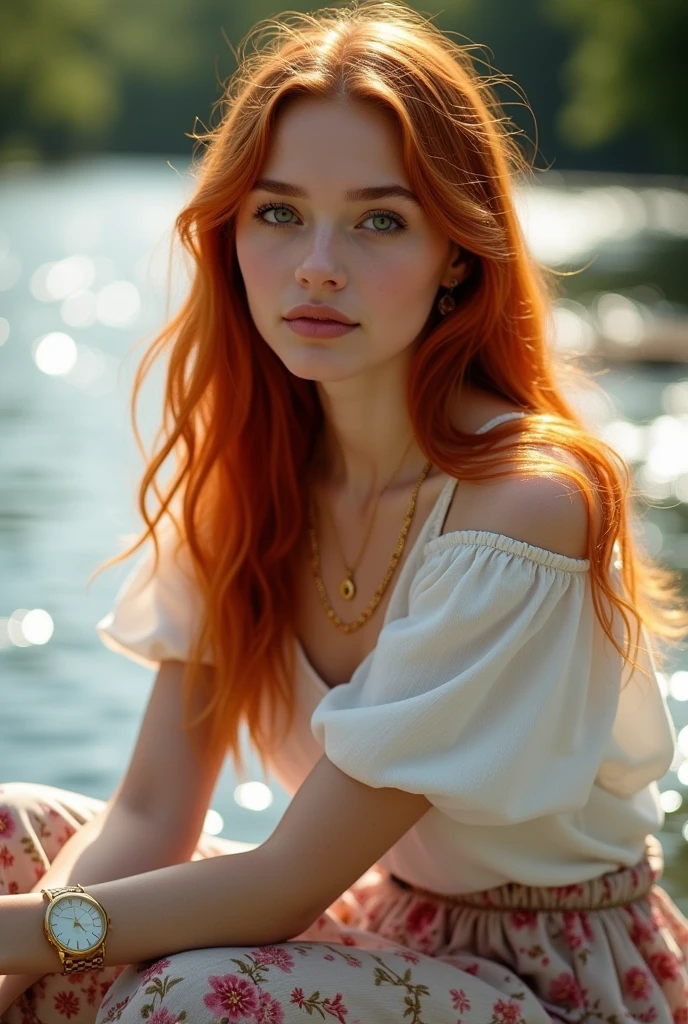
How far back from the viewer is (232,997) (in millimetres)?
1957

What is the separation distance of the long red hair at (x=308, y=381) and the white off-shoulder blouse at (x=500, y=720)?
0.30 feet

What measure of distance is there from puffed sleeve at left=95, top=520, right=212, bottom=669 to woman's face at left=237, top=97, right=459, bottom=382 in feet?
1.55

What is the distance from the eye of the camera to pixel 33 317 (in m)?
13.8

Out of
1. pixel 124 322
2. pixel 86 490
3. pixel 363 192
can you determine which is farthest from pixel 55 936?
pixel 124 322

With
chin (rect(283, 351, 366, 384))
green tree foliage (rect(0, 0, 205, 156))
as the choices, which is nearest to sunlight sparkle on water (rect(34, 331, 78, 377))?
chin (rect(283, 351, 366, 384))

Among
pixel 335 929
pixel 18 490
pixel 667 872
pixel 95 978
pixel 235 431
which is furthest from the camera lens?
pixel 18 490

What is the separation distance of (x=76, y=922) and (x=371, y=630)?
0.64 meters

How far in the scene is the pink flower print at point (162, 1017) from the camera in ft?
6.32

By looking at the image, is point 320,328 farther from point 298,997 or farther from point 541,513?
point 298,997

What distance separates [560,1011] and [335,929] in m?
0.35

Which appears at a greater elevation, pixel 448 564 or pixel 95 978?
pixel 448 564

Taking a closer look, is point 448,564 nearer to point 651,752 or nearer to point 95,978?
point 651,752

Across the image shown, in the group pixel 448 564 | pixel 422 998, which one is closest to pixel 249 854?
pixel 422 998

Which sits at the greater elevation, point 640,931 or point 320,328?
point 320,328
